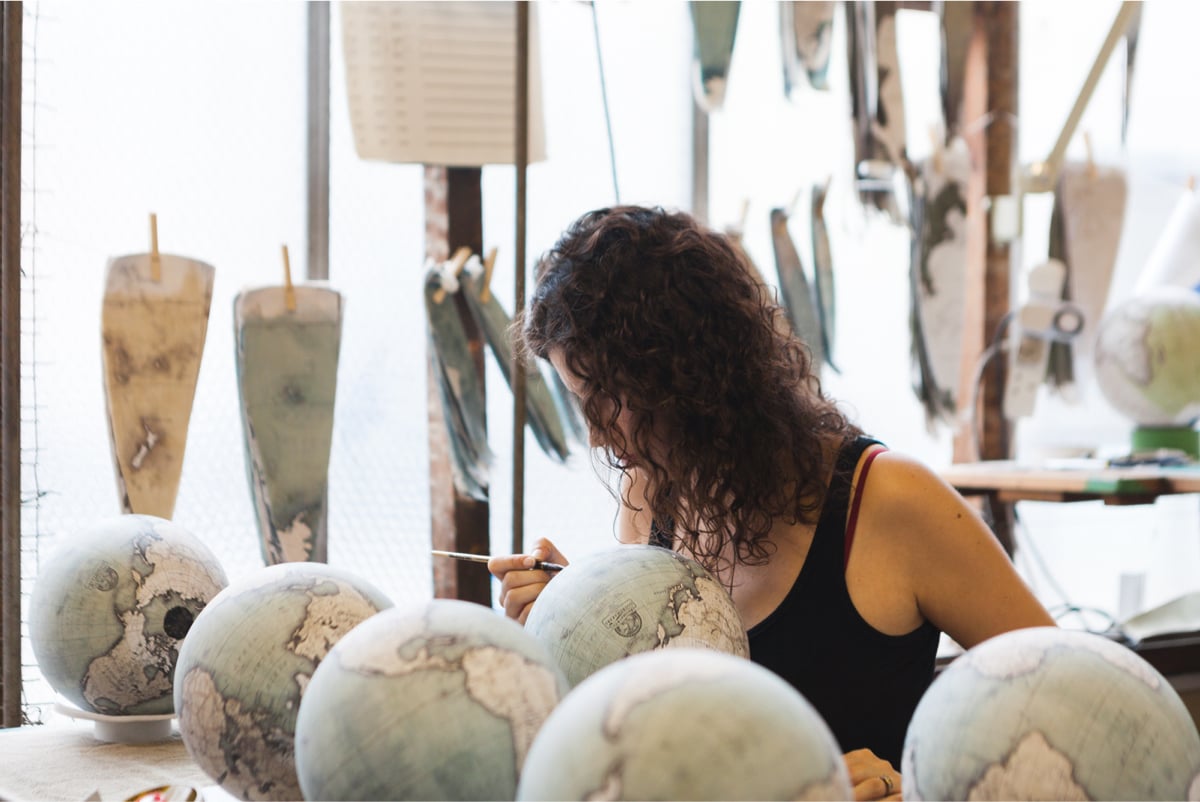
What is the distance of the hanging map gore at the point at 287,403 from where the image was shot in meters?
2.04

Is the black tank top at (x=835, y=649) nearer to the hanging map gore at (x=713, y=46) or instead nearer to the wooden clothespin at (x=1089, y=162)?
the hanging map gore at (x=713, y=46)

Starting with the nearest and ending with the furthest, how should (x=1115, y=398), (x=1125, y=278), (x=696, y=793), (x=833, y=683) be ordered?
(x=696, y=793)
(x=833, y=683)
(x=1115, y=398)
(x=1125, y=278)

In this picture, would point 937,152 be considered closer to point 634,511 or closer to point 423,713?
point 634,511

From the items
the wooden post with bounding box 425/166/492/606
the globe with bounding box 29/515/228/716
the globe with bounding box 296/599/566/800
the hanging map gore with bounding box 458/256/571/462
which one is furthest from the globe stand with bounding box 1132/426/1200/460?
the globe with bounding box 296/599/566/800

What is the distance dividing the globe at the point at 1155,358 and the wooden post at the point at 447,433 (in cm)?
171

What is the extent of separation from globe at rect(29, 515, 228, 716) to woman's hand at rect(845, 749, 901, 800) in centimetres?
73

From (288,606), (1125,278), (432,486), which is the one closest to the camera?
(288,606)

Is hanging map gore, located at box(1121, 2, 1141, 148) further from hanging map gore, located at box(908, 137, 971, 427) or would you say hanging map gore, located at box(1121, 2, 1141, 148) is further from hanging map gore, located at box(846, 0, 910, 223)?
hanging map gore, located at box(846, 0, 910, 223)

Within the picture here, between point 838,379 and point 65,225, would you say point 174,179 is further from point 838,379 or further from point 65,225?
point 838,379

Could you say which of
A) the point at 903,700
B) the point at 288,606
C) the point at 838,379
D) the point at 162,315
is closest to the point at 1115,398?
the point at 838,379

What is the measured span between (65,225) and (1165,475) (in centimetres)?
247

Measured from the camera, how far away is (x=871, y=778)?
1.02 m

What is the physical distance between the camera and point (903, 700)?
136cm

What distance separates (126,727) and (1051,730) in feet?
3.32
